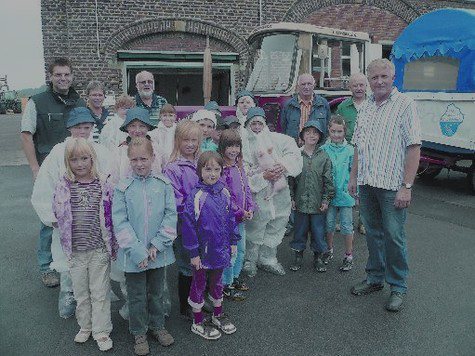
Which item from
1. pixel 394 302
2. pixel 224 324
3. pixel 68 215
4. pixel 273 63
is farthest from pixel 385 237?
pixel 273 63

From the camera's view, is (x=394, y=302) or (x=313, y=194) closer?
(x=394, y=302)

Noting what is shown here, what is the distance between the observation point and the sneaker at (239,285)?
414 cm

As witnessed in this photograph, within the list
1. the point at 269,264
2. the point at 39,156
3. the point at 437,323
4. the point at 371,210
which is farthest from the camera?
the point at 269,264

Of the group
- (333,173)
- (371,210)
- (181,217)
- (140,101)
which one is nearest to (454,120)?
(333,173)

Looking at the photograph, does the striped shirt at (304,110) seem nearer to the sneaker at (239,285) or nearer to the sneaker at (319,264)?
the sneaker at (319,264)

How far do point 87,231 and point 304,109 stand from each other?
3294 mm

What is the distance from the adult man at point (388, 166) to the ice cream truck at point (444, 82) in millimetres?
4282

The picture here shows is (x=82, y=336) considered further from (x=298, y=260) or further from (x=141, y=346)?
(x=298, y=260)

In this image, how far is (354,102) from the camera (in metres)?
5.54

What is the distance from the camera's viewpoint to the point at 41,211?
10.6ft

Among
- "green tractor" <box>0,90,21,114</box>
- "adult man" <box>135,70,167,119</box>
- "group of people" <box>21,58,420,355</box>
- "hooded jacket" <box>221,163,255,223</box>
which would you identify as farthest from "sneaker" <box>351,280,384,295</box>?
"green tractor" <box>0,90,21,114</box>

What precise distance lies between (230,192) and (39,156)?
1.92 meters

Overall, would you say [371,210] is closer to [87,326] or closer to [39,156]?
[87,326]

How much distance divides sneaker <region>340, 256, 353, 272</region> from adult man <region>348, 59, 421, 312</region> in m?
0.65
